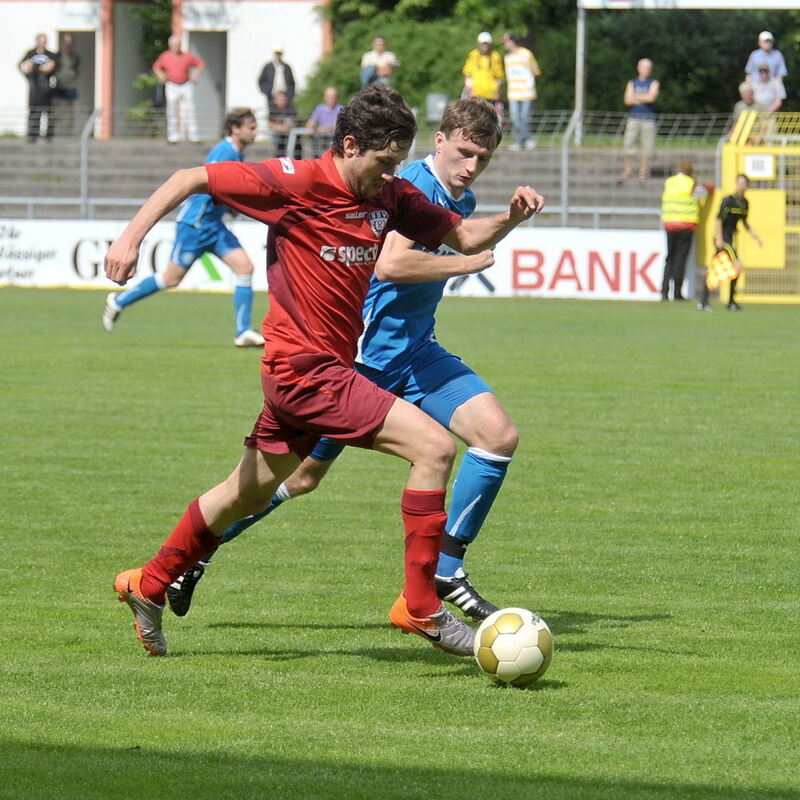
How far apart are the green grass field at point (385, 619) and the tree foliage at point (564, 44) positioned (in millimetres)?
25002

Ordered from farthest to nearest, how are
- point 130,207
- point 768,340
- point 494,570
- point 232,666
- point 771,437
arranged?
point 130,207
point 768,340
point 771,437
point 494,570
point 232,666

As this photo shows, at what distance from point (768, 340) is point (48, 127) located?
1930 centimetres

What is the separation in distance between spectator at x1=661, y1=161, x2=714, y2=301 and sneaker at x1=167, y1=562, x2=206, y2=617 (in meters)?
20.0

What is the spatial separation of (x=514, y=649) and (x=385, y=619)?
119cm

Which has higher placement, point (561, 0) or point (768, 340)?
point (561, 0)

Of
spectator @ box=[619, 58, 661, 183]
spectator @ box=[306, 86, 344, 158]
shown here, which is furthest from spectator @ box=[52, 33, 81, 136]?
spectator @ box=[619, 58, 661, 183]

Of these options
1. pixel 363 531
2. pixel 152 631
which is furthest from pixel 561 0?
pixel 152 631

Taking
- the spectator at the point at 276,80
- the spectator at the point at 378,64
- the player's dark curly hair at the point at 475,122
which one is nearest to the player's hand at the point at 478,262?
the player's dark curly hair at the point at 475,122

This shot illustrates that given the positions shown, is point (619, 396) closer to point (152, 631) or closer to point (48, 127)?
point (152, 631)

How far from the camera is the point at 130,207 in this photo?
31609 mm

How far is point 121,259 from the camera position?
540 cm

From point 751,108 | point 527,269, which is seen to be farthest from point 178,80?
point 751,108

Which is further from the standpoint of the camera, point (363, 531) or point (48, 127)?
point (48, 127)

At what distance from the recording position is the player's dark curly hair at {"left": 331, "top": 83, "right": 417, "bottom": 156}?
5629mm
